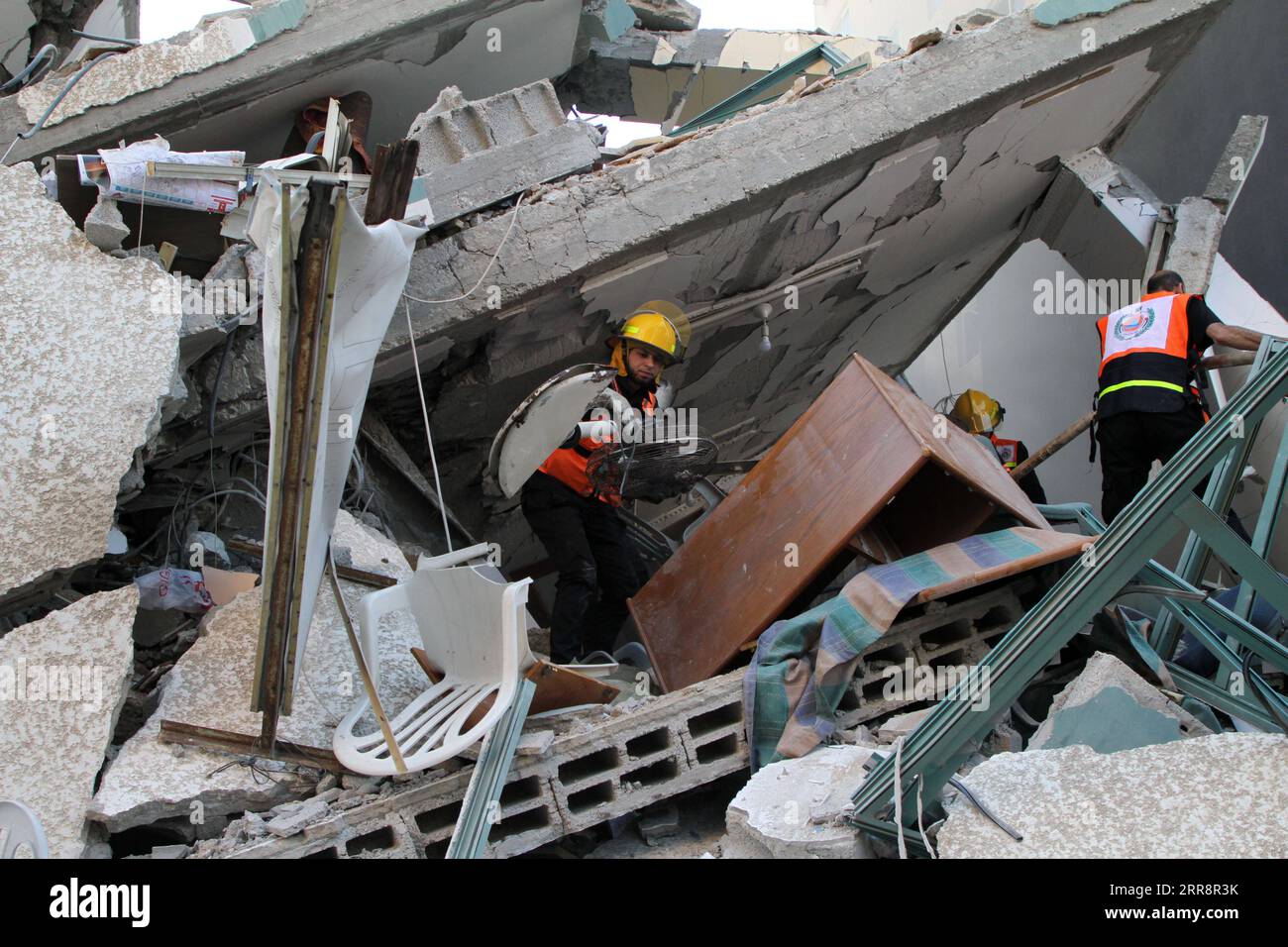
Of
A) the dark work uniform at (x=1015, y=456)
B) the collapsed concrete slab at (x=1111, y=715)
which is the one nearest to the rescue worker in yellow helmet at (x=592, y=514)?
the collapsed concrete slab at (x=1111, y=715)

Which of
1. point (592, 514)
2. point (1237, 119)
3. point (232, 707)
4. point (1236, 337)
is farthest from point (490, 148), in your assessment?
point (1237, 119)

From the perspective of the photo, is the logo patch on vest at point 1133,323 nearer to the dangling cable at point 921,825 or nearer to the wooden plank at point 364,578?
the dangling cable at point 921,825

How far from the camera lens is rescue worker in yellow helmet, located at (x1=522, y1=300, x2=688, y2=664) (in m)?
4.23

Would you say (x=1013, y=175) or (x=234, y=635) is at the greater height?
(x=1013, y=175)

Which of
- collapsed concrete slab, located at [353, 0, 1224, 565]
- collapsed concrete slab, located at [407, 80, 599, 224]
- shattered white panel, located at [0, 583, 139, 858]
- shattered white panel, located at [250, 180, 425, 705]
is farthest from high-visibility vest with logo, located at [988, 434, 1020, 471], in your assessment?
shattered white panel, located at [0, 583, 139, 858]

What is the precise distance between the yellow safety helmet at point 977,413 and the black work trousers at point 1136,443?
2.03 m

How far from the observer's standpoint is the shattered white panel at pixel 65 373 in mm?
3773

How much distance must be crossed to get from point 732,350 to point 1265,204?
338 centimetres

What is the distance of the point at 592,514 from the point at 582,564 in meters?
0.25

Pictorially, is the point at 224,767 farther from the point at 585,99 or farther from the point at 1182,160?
the point at 1182,160

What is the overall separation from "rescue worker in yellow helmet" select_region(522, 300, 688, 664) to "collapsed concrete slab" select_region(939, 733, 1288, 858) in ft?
5.80

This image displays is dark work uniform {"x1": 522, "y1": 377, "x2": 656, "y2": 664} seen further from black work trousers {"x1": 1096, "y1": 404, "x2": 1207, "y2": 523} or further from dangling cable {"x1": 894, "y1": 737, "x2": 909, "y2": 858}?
black work trousers {"x1": 1096, "y1": 404, "x2": 1207, "y2": 523}

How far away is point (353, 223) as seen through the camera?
2.76 meters
